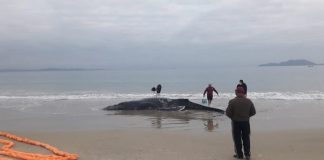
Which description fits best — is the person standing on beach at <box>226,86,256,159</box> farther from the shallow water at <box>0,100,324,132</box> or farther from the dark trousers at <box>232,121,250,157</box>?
the shallow water at <box>0,100,324,132</box>

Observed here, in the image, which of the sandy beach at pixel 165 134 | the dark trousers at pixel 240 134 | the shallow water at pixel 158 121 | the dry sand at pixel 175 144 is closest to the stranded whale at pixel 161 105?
the shallow water at pixel 158 121

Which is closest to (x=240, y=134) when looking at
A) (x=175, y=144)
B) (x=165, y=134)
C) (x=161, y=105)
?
(x=175, y=144)

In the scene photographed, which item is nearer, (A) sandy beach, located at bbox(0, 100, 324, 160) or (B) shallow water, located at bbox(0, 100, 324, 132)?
(A) sandy beach, located at bbox(0, 100, 324, 160)

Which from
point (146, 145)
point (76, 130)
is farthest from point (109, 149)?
point (76, 130)

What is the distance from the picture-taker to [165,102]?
23.0 metres

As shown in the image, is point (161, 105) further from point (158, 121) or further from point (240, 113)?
point (240, 113)

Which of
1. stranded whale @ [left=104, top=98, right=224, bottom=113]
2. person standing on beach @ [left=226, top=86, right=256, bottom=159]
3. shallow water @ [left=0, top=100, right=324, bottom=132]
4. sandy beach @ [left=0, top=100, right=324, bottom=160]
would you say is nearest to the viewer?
person standing on beach @ [left=226, top=86, right=256, bottom=159]

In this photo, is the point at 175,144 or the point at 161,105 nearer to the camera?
the point at 175,144

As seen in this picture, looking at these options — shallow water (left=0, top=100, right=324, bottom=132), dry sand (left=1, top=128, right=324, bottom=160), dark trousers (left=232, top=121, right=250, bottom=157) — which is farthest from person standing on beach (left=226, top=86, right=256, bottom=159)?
shallow water (left=0, top=100, right=324, bottom=132)

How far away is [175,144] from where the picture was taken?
38.2 feet

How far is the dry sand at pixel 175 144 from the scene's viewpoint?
9891 millimetres

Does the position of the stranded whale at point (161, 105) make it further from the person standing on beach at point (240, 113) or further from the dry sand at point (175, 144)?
the person standing on beach at point (240, 113)

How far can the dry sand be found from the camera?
989 cm

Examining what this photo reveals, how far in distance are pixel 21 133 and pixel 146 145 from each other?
555 centimetres
